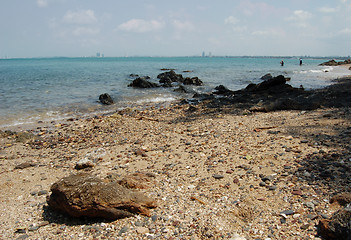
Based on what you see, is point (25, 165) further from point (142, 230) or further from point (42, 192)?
point (142, 230)

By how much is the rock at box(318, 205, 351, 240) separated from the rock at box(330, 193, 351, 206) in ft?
2.15

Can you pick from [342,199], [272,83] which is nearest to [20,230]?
[342,199]

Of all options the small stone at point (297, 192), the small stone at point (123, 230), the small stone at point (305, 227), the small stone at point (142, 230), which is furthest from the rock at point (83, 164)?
the small stone at point (305, 227)

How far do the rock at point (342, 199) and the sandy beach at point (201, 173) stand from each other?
14 centimetres

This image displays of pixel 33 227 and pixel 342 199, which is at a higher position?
pixel 342 199

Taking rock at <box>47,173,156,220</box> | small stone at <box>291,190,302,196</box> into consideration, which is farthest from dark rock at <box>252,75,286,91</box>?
rock at <box>47,173,156,220</box>

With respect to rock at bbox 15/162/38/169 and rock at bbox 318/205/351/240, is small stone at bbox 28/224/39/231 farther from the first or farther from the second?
rock at bbox 318/205/351/240

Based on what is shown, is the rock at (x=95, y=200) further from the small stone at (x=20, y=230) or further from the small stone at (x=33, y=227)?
the small stone at (x=20, y=230)

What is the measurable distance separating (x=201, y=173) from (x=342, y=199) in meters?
2.80

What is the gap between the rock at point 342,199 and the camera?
4020 mm

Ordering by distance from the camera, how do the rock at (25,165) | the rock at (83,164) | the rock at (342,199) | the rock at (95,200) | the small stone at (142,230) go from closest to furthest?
the small stone at (142,230), the rock at (342,199), the rock at (95,200), the rock at (83,164), the rock at (25,165)

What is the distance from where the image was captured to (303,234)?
3.57m

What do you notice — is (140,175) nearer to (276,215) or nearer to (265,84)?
(276,215)

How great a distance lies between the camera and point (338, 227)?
130 inches
